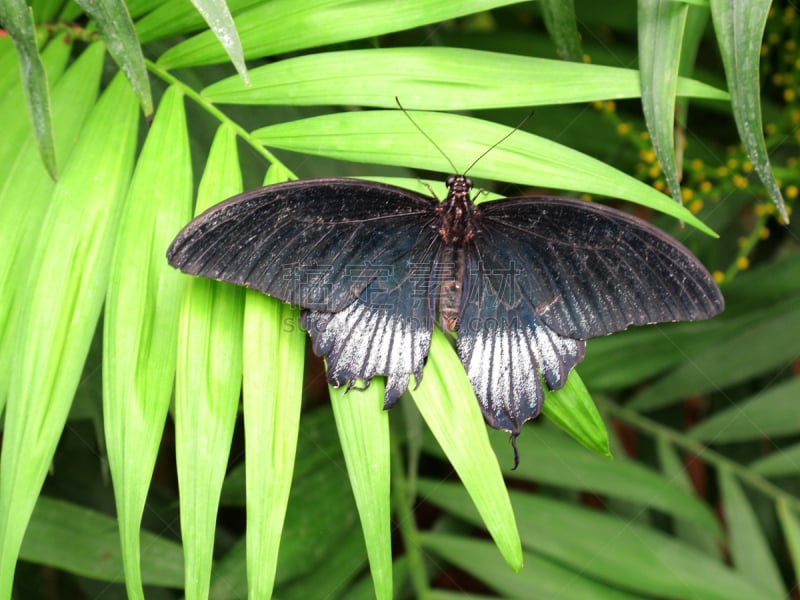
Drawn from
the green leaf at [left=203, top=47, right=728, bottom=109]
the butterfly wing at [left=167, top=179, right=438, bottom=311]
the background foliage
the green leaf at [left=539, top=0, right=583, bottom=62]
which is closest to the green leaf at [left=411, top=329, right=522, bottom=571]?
the background foliage

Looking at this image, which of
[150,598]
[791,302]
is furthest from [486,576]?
[791,302]

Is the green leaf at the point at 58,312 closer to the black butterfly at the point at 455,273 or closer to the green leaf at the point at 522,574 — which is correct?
the black butterfly at the point at 455,273

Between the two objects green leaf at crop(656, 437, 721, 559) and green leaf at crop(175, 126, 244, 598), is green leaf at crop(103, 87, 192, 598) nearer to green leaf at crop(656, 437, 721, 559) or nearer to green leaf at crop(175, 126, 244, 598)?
green leaf at crop(175, 126, 244, 598)

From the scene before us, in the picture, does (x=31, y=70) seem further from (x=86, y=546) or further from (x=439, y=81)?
(x=86, y=546)

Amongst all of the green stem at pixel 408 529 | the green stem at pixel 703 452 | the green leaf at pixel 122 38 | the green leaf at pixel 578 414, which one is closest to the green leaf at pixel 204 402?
the green leaf at pixel 122 38

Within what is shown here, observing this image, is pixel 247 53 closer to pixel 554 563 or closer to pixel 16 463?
pixel 16 463

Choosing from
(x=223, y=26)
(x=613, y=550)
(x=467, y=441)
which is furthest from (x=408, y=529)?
(x=223, y=26)
